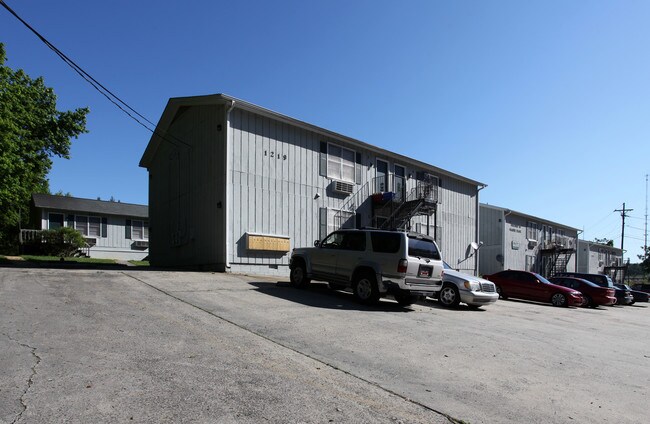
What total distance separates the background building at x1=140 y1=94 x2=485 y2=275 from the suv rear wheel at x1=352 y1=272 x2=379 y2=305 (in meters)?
6.55

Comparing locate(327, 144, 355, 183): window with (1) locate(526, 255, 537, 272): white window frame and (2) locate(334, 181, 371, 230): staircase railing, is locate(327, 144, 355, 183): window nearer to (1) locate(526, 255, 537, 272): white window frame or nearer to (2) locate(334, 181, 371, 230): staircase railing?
(2) locate(334, 181, 371, 230): staircase railing

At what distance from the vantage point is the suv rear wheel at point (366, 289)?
414 inches

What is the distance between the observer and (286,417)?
3.79 metres

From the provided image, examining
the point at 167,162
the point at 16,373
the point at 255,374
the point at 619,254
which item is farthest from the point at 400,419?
the point at 619,254

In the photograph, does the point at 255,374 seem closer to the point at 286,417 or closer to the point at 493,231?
the point at 286,417

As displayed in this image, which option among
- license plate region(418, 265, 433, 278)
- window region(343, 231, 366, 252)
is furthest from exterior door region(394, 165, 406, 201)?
license plate region(418, 265, 433, 278)

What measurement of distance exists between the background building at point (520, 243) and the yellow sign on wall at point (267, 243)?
22.9 m

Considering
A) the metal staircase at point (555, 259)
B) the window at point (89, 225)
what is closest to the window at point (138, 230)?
the window at point (89, 225)

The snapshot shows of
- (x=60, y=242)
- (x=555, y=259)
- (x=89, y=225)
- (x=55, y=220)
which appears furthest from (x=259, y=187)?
(x=555, y=259)

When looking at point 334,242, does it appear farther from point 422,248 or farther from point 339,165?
point 339,165

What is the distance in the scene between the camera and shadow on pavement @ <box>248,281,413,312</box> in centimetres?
1019

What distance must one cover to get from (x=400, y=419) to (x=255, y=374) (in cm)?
174

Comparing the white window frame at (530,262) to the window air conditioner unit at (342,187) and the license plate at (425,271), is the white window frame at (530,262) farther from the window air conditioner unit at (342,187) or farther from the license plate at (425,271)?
the license plate at (425,271)

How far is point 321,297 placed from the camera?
11297 mm
